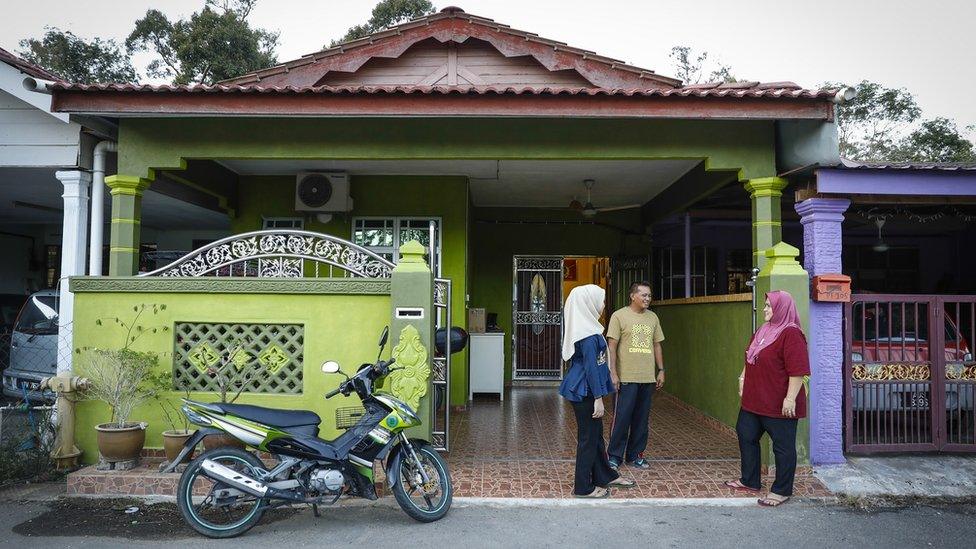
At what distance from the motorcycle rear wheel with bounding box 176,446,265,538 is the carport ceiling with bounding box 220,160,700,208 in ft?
12.4

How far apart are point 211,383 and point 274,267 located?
118 cm

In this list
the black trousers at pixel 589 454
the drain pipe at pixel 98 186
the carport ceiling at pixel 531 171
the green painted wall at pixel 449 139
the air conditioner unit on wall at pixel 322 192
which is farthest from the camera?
the air conditioner unit on wall at pixel 322 192

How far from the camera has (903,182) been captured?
5848 mm

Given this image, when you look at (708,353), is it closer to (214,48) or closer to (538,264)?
(538,264)

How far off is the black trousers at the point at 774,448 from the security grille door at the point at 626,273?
592cm

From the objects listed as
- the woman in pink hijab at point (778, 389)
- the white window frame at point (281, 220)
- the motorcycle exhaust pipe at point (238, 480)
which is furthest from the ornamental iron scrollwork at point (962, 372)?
the white window frame at point (281, 220)

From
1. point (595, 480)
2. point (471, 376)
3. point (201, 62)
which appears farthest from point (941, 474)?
point (201, 62)

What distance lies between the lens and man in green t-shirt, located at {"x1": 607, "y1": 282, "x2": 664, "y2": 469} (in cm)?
577

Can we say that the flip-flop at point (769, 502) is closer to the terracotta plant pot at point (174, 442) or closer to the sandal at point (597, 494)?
the sandal at point (597, 494)

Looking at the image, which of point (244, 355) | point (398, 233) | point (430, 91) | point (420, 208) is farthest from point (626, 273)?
point (244, 355)

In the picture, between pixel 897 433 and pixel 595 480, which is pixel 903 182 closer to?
pixel 897 433

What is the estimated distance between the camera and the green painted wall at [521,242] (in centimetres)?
1127

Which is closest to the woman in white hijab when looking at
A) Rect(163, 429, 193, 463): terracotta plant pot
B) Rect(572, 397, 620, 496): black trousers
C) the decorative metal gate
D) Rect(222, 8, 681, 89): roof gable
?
Rect(572, 397, 620, 496): black trousers

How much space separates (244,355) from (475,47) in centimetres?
580
